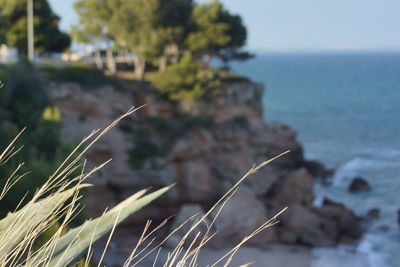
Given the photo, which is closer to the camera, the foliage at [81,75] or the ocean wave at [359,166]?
the foliage at [81,75]

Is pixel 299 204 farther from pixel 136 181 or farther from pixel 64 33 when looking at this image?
pixel 64 33

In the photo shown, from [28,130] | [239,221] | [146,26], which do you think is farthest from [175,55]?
[28,130]

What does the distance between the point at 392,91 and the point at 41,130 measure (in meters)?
85.4

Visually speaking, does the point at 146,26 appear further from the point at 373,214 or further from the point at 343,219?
the point at 373,214

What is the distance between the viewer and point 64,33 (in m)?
33.6

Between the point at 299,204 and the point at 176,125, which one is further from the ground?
the point at 176,125

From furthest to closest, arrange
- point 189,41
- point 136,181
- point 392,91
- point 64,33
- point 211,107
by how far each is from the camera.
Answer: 1. point 392,91
2. point 189,41
3. point 64,33
4. point 211,107
5. point 136,181

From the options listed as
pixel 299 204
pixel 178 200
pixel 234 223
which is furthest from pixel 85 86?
pixel 299 204

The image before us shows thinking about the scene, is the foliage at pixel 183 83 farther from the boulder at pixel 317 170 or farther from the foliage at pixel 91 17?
the boulder at pixel 317 170

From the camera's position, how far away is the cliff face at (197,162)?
23.7 metres

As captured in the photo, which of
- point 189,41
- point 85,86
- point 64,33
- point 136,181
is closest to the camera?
point 136,181

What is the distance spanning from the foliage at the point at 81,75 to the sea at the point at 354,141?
38.0ft

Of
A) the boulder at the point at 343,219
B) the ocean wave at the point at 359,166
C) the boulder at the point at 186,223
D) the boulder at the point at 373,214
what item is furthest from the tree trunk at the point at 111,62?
the boulder at the point at 373,214

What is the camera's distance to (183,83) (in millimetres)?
30641
